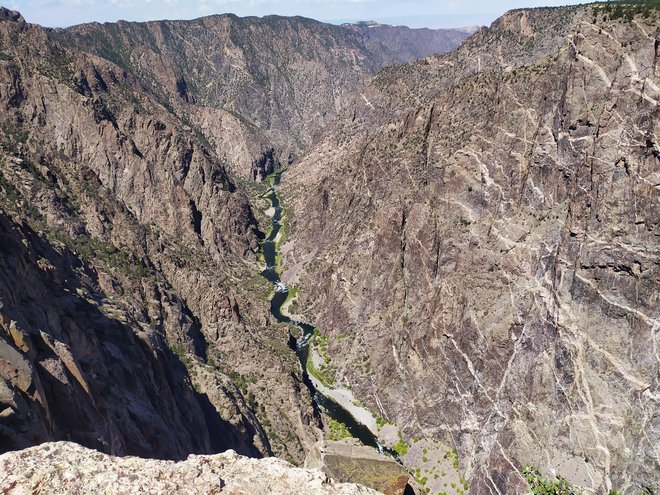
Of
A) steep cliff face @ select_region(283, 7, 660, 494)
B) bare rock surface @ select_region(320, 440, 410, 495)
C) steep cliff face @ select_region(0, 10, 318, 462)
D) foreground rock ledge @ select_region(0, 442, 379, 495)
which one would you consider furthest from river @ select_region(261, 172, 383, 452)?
foreground rock ledge @ select_region(0, 442, 379, 495)

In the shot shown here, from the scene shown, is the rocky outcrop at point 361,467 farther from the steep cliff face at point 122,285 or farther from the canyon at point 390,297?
the steep cliff face at point 122,285

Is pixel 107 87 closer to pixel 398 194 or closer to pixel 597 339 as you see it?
pixel 398 194

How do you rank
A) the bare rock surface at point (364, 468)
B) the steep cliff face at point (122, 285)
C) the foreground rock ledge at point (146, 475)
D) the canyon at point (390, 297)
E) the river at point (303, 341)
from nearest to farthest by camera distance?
the foreground rock ledge at point (146, 475) → the bare rock surface at point (364, 468) → the steep cliff face at point (122, 285) → the canyon at point (390, 297) → the river at point (303, 341)

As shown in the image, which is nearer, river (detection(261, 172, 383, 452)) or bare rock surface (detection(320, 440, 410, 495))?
bare rock surface (detection(320, 440, 410, 495))

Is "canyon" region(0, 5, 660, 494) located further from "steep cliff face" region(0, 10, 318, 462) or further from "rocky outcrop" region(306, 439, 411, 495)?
"steep cliff face" region(0, 10, 318, 462)

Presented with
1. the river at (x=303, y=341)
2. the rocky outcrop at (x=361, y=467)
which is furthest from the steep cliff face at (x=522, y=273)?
the rocky outcrop at (x=361, y=467)

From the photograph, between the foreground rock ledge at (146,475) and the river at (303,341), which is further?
the river at (303,341)
